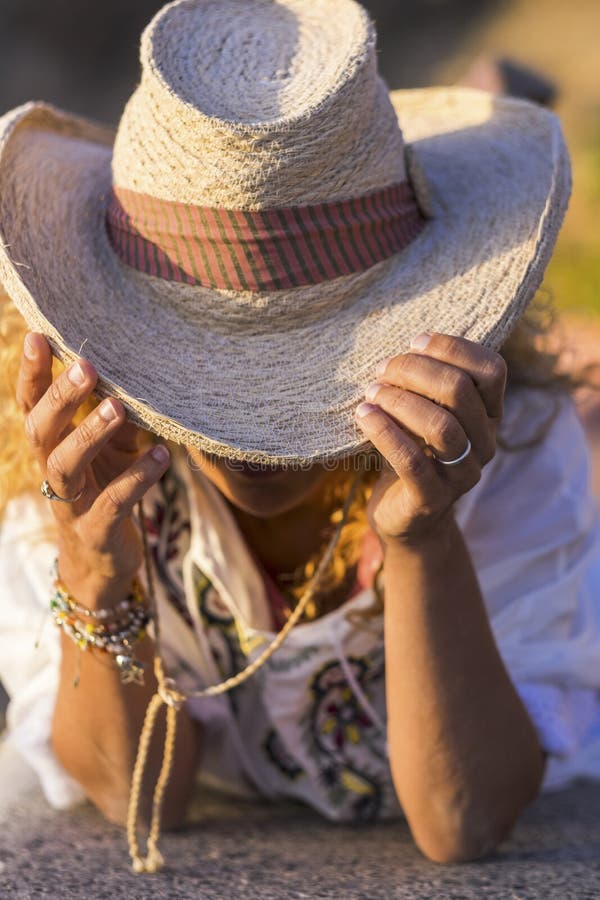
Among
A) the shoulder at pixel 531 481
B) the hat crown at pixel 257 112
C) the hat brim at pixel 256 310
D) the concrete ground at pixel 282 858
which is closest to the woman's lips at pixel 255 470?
the hat brim at pixel 256 310

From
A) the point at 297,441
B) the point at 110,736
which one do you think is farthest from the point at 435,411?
the point at 110,736

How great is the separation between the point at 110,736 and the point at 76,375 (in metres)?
0.71

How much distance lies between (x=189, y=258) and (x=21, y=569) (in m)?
0.75

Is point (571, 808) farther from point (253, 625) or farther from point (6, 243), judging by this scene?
point (6, 243)

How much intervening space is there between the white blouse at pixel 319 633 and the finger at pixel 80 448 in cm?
42

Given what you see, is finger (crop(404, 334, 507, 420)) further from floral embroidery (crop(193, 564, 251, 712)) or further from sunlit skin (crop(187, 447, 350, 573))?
floral embroidery (crop(193, 564, 251, 712))

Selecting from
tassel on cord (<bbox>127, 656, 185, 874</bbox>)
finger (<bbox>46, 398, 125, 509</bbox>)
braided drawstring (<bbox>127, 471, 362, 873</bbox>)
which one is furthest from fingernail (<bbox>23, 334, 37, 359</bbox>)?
tassel on cord (<bbox>127, 656, 185, 874</bbox>)

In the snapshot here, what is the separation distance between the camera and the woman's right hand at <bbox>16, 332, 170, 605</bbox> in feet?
4.34

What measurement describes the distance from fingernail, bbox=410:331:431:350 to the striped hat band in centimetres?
19

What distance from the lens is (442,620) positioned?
1.54 meters

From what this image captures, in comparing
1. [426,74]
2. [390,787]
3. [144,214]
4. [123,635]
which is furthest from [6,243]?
[426,74]

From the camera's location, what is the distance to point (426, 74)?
31.1 ft

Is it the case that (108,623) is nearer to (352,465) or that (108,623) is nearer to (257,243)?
(352,465)

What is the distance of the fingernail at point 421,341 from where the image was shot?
1327 millimetres
